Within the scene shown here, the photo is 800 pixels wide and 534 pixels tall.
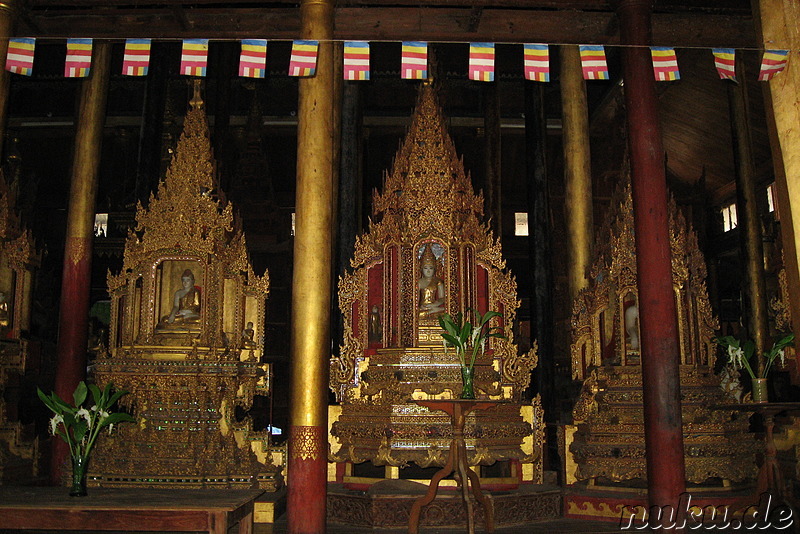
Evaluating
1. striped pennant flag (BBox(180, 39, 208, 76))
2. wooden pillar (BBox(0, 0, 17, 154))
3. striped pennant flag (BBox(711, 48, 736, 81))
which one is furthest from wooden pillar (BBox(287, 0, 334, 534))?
striped pennant flag (BBox(711, 48, 736, 81))

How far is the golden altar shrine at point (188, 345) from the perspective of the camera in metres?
8.12

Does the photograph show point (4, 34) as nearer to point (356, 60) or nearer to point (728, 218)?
point (356, 60)

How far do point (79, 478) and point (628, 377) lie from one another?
5.75 m

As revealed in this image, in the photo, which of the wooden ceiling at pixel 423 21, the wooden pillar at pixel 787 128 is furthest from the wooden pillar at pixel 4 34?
the wooden pillar at pixel 787 128

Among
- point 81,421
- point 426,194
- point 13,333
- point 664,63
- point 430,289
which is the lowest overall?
point 81,421

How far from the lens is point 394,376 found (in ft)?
27.4

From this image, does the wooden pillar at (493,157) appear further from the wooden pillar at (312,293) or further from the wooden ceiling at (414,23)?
the wooden pillar at (312,293)

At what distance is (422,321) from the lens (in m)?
8.82

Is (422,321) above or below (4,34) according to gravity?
below

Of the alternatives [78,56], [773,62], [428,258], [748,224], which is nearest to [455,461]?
[428,258]

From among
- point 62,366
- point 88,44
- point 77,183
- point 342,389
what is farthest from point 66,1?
point 342,389

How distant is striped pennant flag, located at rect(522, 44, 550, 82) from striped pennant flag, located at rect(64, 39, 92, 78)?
4.51 metres

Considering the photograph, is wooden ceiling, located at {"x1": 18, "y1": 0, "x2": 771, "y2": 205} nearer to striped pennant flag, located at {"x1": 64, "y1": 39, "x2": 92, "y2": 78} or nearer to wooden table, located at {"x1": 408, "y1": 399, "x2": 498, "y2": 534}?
A: striped pennant flag, located at {"x1": 64, "y1": 39, "x2": 92, "y2": 78}

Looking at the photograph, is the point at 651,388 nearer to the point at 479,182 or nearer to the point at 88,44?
the point at 88,44
